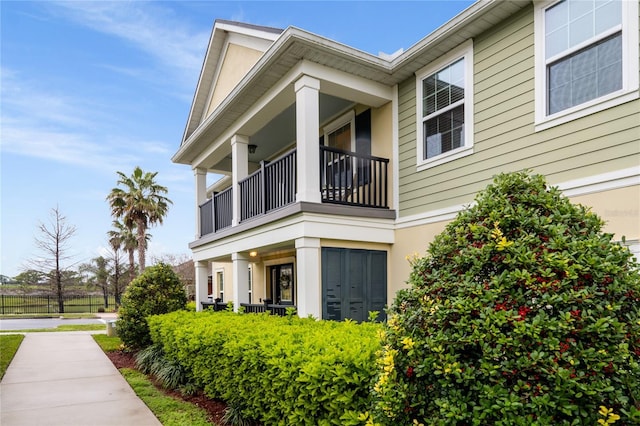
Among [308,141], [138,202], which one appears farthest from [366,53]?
[138,202]

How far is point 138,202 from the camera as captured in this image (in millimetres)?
29375

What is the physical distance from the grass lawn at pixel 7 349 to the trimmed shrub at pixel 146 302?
226 centimetres

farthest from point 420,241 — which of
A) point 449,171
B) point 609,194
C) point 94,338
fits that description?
point 94,338

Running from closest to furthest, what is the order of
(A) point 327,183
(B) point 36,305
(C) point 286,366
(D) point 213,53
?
(C) point 286,366 → (A) point 327,183 → (D) point 213,53 → (B) point 36,305

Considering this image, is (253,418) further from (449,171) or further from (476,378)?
(449,171)

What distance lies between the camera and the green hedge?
324 centimetres

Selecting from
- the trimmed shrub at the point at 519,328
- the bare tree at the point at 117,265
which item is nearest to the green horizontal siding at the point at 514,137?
the trimmed shrub at the point at 519,328

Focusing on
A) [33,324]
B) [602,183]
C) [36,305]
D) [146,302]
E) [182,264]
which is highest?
[602,183]

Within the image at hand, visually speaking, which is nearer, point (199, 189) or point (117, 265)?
point (199, 189)

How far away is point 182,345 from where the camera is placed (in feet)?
21.0

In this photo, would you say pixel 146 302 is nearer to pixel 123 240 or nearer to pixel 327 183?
pixel 327 183

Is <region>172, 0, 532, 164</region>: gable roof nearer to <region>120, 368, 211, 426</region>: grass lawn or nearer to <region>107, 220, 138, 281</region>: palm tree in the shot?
<region>120, 368, 211, 426</region>: grass lawn

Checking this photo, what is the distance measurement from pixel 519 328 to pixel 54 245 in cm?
3183

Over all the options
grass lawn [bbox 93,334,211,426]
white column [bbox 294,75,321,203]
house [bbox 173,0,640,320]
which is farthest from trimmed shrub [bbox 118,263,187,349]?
white column [bbox 294,75,321,203]
